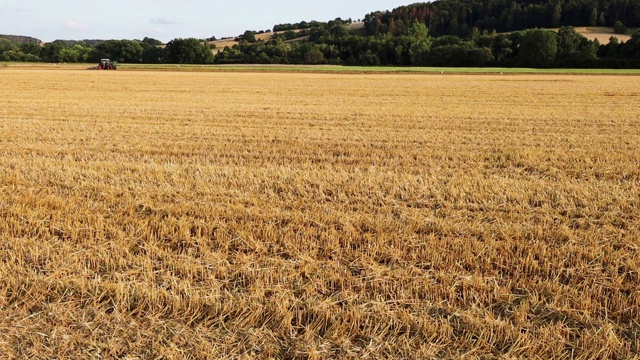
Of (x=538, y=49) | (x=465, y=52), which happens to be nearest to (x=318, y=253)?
(x=465, y=52)

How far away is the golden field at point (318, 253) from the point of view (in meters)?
3.31

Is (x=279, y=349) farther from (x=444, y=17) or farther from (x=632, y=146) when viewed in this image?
(x=444, y=17)

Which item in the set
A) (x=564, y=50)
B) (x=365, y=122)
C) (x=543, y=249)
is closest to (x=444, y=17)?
(x=564, y=50)

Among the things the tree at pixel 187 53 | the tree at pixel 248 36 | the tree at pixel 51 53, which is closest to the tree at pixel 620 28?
the tree at pixel 248 36

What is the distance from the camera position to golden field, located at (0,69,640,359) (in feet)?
10.9

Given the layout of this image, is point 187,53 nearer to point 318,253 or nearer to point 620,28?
point 318,253

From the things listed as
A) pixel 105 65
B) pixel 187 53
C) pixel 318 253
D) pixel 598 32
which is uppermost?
pixel 598 32

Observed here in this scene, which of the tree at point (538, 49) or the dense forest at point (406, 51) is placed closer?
the tree at point (538, 49)

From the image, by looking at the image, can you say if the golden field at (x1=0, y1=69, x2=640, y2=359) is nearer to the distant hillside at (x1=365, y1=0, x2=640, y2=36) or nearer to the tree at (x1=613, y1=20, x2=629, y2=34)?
the tree at (x1=613, y1=20, x2=629, y2=34)

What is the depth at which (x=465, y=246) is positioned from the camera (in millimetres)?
4754

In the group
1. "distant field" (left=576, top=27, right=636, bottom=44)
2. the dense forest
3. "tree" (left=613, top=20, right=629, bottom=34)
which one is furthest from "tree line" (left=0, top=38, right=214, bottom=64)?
"tree" (left=613, top=20, right=629, bottom=34)

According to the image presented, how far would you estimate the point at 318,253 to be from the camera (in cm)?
469

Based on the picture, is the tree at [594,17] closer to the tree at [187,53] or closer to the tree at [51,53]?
the tree at [187,53]

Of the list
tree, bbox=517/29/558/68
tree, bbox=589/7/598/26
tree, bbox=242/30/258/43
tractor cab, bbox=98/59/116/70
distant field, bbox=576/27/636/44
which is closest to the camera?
tractor cab, bbox=98/59/116/70
